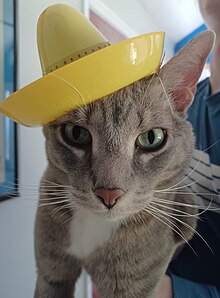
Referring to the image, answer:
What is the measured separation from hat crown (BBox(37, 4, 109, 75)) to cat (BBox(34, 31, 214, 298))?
0.09 m

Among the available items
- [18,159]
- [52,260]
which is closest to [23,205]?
[18,159]

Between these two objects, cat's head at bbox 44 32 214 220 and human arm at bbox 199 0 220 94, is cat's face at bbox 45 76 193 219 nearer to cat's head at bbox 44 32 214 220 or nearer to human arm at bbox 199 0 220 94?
cat's head at bbox 44 32 214 220

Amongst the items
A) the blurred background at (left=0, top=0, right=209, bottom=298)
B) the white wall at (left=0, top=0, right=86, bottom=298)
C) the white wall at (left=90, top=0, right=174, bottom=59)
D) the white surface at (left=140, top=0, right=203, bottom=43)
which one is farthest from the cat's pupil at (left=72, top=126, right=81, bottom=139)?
the white surface at (left=140, top=0, right=203, bottom=43)

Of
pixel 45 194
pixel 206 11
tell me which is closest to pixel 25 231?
pixel 45 194

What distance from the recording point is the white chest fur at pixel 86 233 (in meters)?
0.53

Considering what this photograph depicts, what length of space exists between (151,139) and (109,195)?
0.12 metres

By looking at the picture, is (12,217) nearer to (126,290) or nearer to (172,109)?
(126,290)

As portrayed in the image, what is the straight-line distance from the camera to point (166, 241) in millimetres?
531

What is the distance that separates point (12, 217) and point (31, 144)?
209 mm

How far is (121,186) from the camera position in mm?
411

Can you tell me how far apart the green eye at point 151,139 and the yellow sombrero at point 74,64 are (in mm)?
108

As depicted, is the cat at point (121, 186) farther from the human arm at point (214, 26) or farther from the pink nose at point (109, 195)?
the human arm at point (214, 26)

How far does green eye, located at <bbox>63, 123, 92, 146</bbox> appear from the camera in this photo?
1.47 ft

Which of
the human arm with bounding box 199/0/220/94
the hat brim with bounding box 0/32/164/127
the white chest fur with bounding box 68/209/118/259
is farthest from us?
the human arm with bounding box 199/0/220/94
